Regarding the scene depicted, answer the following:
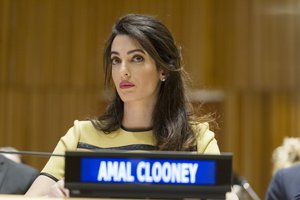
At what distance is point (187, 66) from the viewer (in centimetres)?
656

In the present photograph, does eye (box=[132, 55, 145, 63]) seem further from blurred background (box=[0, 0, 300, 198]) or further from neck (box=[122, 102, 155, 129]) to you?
blurred background (box=[0, 0, 300, 198])

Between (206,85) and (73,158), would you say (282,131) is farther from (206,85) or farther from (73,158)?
(73,158)

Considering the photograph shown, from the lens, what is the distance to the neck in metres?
1.97

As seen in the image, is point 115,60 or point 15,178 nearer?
point 115,60

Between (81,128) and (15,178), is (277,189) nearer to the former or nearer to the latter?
(81,128)

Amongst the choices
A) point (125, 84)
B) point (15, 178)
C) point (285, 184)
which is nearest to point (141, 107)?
point (125, 84)

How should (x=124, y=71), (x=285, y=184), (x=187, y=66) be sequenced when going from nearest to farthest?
(x=124, y=71) → (x=285, y=184) → (x=187, y=66)

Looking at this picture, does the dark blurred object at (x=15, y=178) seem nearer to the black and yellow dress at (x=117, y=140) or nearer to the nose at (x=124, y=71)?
the black and yellow dress at (x=117, y=140)

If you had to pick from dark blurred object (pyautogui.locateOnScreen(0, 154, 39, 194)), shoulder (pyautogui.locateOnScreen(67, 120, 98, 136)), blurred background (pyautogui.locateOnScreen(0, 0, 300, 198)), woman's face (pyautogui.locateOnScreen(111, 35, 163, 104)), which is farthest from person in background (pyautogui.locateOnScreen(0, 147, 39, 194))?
blurred background (pyautogui.locateOnScreen(0, 0, 300, 198))

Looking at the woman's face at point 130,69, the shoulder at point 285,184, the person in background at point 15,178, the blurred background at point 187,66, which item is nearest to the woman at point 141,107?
the woman's face at point 130,69

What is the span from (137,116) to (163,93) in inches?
5.1

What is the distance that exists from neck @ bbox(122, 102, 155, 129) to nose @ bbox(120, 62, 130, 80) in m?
0.14

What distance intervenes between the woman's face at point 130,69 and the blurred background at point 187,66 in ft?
14.9

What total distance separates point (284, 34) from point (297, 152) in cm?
277
